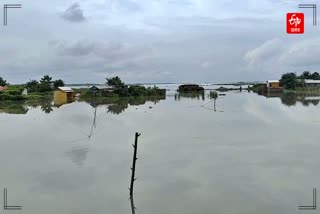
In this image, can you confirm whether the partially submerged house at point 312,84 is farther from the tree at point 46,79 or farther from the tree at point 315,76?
the tree at point 46,79

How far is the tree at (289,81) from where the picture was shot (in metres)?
52.2

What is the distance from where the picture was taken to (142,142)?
13844 millimetres

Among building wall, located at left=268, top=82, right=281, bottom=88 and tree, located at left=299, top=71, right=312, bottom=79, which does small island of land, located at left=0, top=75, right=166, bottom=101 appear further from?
tree, located at left=299, top=71, right=312, bottom=79

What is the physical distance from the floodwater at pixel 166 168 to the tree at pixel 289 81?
119 ft

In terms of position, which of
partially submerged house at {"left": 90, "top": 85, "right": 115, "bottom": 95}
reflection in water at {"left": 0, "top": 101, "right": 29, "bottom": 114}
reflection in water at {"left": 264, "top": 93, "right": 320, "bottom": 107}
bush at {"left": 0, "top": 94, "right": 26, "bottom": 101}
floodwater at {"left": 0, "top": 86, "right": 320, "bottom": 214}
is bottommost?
floodwater at {"left": 0, "top": 86, "right": 320, "bottom": 214}

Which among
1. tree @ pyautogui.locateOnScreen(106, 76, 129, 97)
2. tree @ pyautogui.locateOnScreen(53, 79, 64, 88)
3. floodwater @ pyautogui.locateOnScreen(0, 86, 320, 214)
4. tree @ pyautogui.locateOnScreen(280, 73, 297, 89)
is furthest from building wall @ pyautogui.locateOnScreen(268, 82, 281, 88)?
floodwater @ pyautogui.locateOnScreen(0, 86, 320, 214)

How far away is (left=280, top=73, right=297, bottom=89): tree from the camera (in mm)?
52203

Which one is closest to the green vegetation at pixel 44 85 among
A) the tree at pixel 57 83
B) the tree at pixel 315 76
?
the tree at pixel 57 83

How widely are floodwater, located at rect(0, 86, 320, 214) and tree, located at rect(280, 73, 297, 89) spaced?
36154 mm

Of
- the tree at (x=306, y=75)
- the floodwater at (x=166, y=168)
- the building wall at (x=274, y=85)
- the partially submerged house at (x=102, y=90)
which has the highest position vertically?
the tree at (x=306, y=75)

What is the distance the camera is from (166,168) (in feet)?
33.0

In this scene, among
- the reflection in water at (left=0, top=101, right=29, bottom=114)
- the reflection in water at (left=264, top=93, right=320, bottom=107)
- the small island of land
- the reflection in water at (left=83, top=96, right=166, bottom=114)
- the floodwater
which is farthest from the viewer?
the small island of land

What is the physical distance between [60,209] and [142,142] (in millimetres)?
6675

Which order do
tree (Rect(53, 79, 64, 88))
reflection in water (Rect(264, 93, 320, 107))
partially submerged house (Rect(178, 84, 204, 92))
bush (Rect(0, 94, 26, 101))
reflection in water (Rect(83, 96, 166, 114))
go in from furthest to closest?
partially submerged house (Rect(178, 84, 204, 92)) < tree (Rect(53, 79, 64, 88)) < bush (Rect(0, 94, 26, 101)) < reflection in water (Rect(264, 93, 320, 107)) < reflection in water (Rect(83, 96, 166, 114))
